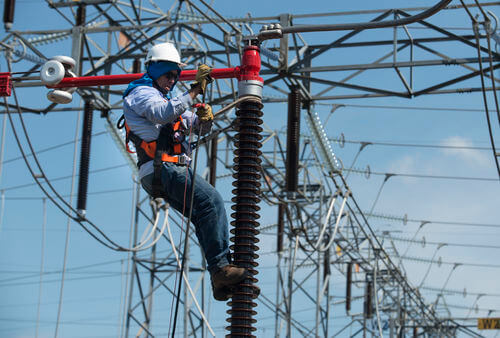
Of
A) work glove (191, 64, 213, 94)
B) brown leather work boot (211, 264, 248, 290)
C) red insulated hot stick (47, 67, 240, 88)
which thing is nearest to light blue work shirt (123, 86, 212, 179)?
work glove (191, 64, 213, 94)

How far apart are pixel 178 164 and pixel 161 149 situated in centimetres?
13

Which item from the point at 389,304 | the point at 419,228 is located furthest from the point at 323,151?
the point at 389,304

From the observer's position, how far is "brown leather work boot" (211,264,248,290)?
170 inches

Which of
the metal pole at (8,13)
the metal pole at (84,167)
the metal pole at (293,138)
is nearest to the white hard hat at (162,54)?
the metal pole at (293,138)

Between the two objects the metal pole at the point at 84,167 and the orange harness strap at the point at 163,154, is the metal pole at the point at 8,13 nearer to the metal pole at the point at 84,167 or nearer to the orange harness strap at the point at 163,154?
the metal pole at the point at 84,167

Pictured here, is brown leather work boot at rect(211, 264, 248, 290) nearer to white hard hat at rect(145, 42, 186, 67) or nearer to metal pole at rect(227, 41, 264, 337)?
metal pole at rect(227, 41, 264, 337)

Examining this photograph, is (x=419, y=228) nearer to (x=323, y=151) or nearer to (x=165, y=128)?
(x=323, y=151)

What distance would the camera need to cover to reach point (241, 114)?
15.2 ft

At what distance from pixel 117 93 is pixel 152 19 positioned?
6.21ft

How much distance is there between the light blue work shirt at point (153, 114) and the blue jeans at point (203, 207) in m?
0.11

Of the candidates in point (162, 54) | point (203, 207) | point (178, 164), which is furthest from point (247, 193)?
point (162, 54)

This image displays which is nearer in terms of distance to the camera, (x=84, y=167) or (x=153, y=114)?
(x=153, y=114)

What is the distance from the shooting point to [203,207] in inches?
178

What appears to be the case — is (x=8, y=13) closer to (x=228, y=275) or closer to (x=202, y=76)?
(x=202, y=76)
